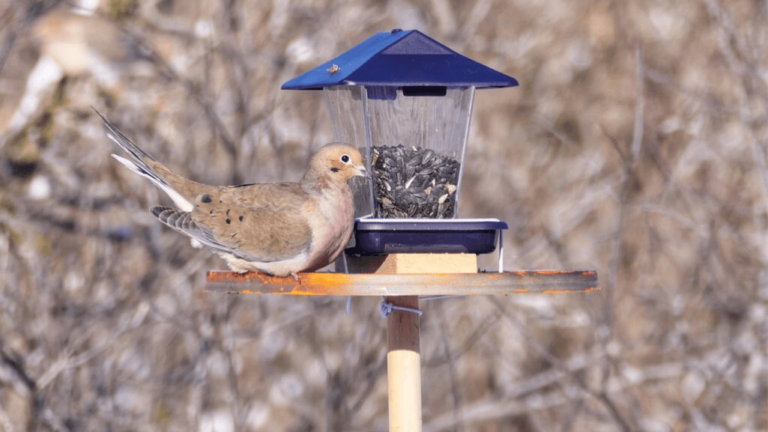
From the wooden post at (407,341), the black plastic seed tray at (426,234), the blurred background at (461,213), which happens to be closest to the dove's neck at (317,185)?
the black plastic seed tray at (426,234)

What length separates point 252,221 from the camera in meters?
3.14

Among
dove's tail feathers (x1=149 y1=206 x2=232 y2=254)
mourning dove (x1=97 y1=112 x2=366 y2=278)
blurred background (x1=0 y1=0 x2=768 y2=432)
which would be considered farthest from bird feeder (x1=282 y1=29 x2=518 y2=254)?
blurred background (x1=0 y1=0 x2=768 y2=432)

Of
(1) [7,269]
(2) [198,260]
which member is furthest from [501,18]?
(1) [7,269]

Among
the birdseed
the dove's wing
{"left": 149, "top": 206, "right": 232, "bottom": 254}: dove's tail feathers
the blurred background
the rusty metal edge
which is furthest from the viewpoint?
the blurred background

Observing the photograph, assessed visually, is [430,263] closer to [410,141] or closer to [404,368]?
[404,368]

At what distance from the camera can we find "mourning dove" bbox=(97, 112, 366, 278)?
3.02m

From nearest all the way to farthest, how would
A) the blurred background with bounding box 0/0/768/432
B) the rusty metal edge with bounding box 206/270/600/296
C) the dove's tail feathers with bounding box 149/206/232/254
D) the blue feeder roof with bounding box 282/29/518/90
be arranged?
the rusty metal edge with bounding box 206/270/600/296 → the blue feeder roof with bounding box 282/29/518/90 → the dove's tail feathers with bounding box 149/206/232/254 → the blurred background with bounding box 0/0/768/432

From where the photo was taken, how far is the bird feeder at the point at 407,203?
2738mm

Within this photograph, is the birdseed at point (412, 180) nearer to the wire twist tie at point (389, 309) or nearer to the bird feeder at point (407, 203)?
the bird feeder at point (407, 203)

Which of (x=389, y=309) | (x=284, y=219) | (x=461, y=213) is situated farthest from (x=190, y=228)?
(x=461, y=213)

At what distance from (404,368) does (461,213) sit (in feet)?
9.96

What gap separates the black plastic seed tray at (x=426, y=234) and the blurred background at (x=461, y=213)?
8.29 ft

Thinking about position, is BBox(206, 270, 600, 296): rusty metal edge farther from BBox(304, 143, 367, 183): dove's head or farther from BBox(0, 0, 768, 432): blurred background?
BBox(0, 0, 768, 432): blurred background

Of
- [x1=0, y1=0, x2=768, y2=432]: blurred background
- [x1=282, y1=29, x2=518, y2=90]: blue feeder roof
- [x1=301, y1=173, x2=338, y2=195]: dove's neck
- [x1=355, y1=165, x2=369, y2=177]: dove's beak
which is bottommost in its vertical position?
[x1=0, y1=0, x2=768, y2=432]: blurred background
